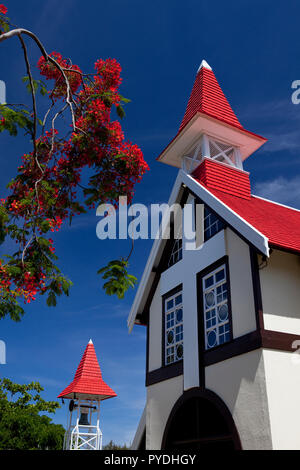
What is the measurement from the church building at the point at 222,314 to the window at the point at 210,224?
0.03 meters

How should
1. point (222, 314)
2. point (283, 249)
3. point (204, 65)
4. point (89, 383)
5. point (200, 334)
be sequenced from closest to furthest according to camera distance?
point (283, 249) < point (222, 314) < point (200, 334) < point (204, 65) < point (89, 383)

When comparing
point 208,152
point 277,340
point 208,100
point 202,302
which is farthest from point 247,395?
point 208,100

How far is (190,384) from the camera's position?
10.9 m

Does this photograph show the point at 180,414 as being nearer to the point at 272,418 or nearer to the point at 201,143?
the point at 272,418

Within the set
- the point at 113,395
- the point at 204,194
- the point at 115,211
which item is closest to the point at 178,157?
the point at 204,194

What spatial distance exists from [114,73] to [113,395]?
1923cm

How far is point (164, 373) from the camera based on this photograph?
1241 cm

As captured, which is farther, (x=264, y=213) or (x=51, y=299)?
(x=264, y=213)

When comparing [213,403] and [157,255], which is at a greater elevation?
[157,255]

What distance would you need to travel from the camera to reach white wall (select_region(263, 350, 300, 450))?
830 cm

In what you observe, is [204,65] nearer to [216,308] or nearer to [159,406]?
[216,308]

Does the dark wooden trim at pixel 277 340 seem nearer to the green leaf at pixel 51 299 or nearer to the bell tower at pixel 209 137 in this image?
Answer: the green leaf at pixel 51 299

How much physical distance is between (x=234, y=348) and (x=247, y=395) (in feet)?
3.44

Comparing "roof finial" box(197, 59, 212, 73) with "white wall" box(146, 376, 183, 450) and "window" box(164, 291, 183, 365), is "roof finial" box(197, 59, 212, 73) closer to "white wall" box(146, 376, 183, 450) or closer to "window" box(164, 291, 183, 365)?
"window" box(164, 291, 183, 365)
